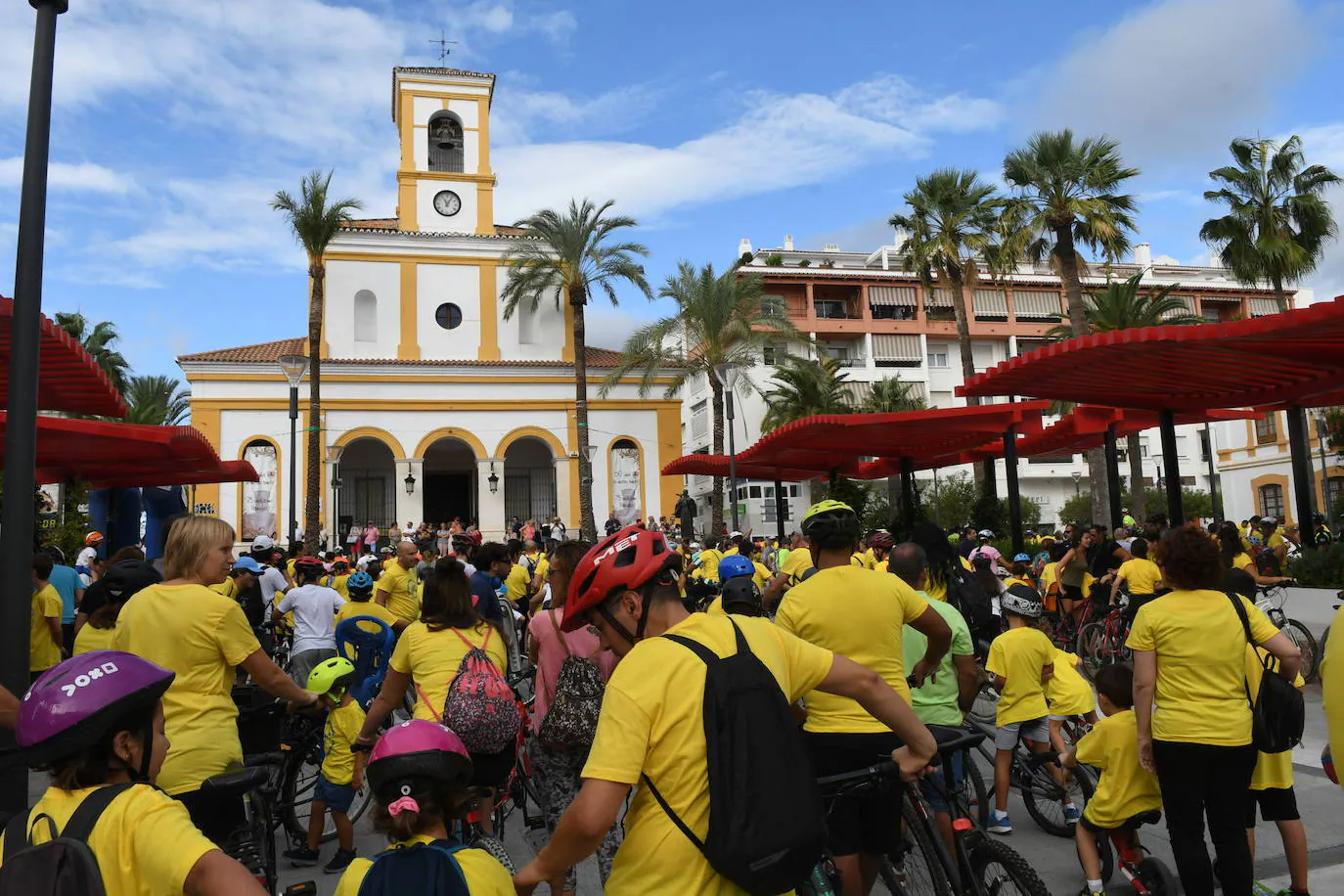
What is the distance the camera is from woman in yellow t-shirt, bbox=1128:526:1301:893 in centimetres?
379

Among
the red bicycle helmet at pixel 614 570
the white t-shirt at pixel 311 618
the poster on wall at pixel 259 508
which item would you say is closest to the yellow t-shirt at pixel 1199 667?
the red bicycle helmet at pixel 614 570

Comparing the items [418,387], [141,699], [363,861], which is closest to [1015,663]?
[363,861]

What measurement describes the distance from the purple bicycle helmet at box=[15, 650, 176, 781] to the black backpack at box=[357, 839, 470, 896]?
0.69 meters

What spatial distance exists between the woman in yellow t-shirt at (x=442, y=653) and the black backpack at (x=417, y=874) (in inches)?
82.2

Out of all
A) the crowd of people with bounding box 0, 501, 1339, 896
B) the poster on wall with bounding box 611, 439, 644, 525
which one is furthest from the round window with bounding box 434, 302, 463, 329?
the crowd of people with bounding box 0, 501, 1339, 896

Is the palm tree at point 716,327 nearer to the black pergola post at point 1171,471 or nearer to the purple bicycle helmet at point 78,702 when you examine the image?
the black pergola post at point 1171,471

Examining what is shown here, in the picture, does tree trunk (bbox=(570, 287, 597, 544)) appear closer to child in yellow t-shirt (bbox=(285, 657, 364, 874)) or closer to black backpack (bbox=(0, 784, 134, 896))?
child in yellow t-shirt (bbox=(285, 657, 364, 874))

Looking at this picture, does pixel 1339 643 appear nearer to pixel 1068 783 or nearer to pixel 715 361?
pixel 1068 783

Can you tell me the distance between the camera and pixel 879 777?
326 cm

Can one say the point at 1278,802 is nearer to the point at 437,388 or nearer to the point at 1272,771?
the point at 1272,771

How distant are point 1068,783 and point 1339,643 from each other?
3648 mm

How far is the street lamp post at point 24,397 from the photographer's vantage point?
4.20m

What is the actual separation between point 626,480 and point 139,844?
119 feet

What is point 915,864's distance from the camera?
4.34 meters
